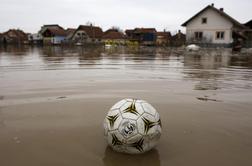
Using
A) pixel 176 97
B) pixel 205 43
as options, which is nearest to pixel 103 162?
pixel 176 97

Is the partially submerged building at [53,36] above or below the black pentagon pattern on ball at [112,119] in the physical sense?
above

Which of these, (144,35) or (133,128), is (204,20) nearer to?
(144,35)

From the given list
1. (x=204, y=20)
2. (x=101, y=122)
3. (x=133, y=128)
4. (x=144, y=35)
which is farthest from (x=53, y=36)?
(x=133, y=128)

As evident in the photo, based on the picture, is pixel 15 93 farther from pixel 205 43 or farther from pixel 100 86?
pixel 205 43

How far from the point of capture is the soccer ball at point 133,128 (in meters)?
3.12

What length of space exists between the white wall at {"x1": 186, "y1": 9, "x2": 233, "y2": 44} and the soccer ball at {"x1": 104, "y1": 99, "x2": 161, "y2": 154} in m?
39.3

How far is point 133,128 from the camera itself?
10.2ft

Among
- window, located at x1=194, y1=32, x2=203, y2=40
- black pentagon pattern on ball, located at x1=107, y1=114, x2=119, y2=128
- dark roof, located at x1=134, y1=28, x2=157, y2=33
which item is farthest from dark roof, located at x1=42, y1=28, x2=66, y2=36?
black pentagon pattern on ball, located at x1=107, y1=114, x2=119, y2=128

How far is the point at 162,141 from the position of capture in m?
3.75

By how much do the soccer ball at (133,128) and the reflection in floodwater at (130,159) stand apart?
0.07 m

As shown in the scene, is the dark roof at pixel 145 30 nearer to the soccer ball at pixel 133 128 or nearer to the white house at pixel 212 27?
the white house at pixel 212 27

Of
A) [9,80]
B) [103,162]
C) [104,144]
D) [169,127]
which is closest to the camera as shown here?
[103,162]

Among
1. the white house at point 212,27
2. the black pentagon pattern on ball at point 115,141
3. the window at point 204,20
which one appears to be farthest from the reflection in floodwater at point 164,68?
the window at point 204,20

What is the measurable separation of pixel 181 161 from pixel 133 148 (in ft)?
2.06
